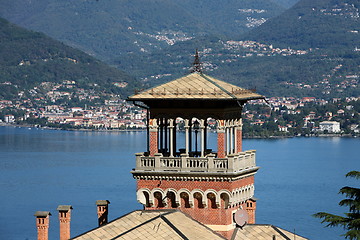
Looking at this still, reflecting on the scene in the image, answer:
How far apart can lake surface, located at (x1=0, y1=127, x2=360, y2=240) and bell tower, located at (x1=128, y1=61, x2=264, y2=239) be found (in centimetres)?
3899

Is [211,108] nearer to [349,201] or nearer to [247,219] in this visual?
[247,219]

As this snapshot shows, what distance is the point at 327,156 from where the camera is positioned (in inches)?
5906

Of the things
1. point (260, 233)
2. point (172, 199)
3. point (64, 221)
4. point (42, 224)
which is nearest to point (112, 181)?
point (172, 199)

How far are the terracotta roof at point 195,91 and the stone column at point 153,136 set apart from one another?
1.74 ft

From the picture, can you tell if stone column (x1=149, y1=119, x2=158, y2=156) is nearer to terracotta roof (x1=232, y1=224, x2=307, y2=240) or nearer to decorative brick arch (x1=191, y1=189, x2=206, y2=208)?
decorative brick arch (x1=191, y1=189, x2=206, y2=208)

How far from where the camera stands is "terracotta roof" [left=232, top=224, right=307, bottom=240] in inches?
794

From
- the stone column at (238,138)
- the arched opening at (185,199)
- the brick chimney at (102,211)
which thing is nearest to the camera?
the arched opening at (185,199)

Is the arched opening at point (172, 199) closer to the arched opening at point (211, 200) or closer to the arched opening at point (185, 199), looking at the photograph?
the arched opening at point (185, 199)

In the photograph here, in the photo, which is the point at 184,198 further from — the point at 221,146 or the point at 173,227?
the point at 173,227

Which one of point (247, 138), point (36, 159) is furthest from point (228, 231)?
point (247, 138)

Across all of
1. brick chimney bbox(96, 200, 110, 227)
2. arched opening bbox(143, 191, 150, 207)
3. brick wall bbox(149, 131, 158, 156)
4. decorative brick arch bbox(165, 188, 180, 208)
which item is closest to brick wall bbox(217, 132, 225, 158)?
decorative brick arch bbox(165, 188, 180, 208)

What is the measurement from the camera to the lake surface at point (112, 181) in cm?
7406

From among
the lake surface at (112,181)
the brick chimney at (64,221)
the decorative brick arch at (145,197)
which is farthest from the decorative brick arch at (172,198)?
the lake surface at (112,181)

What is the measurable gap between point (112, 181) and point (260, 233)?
86723mm
